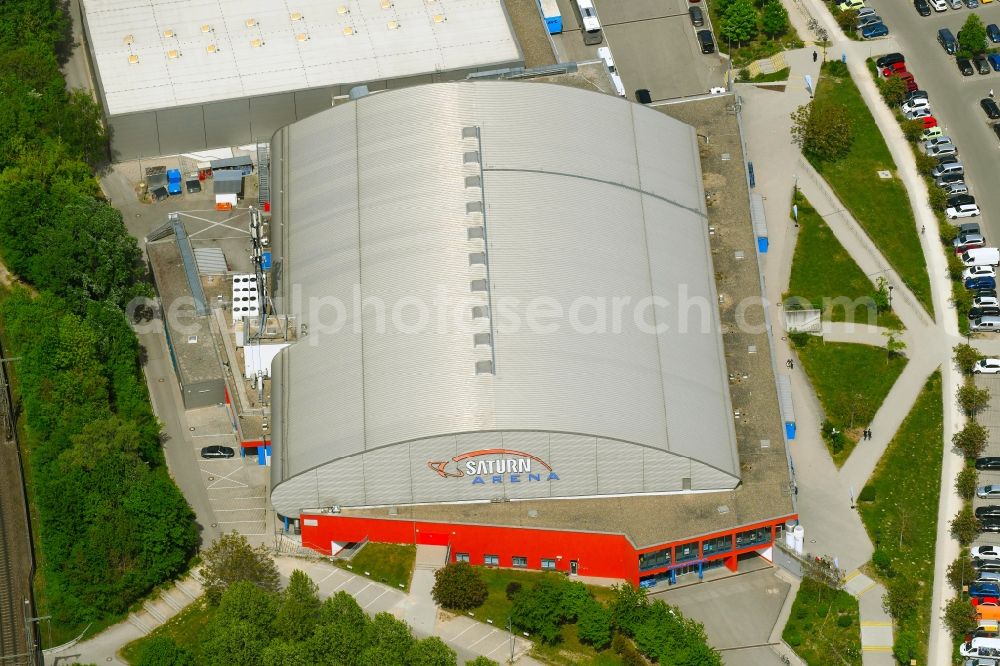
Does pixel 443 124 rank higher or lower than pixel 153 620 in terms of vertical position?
higher

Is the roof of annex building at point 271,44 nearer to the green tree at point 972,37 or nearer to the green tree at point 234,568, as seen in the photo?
the green tree at point 972,37

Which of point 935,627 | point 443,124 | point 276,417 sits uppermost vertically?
point 443,124

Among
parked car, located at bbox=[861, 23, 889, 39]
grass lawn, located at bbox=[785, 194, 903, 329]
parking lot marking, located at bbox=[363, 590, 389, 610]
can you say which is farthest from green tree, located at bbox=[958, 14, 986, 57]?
parking lot marking, located at bbox=[363, 590, 389, 610]

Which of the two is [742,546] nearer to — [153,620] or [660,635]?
[660,635]

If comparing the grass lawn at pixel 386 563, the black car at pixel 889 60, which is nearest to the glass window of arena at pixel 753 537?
the grass lawn at pixel 386 563

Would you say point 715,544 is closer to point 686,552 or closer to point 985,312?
point 686,552

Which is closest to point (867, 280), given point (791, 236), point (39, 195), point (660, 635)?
point (791, 236)
